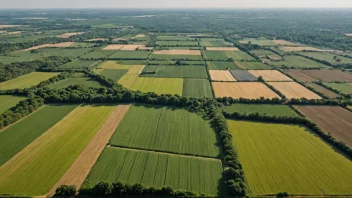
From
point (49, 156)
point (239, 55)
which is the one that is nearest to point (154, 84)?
point (49, 156)

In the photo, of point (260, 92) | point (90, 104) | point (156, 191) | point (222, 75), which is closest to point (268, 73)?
point (222, 75)

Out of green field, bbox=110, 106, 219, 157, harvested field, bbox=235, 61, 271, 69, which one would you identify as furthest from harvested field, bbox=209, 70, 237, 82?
green field, bbox=110, 106, 219, 157

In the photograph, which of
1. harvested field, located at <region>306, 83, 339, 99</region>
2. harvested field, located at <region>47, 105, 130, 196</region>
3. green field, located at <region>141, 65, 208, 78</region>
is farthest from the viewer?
green field, located at <region>141, 65, 208, 78</region>

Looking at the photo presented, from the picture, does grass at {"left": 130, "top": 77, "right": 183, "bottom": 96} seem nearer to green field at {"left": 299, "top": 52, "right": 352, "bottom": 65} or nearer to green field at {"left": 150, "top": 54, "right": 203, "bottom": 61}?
green field at {"left": 150, "top": 54, "right": 203, "bottom": 61}

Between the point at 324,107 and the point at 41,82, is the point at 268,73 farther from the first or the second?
the point at 41,82

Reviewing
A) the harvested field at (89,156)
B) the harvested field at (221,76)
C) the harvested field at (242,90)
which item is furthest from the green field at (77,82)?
the harvested field at (221,76)

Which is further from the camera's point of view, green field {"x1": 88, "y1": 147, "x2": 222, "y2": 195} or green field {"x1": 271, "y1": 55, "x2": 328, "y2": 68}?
green field {"x1": 271, "y1": 55, "x2": 328, "y2": 68}

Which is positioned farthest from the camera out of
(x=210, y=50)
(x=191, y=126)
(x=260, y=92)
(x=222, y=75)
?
(x=210, y=50)
